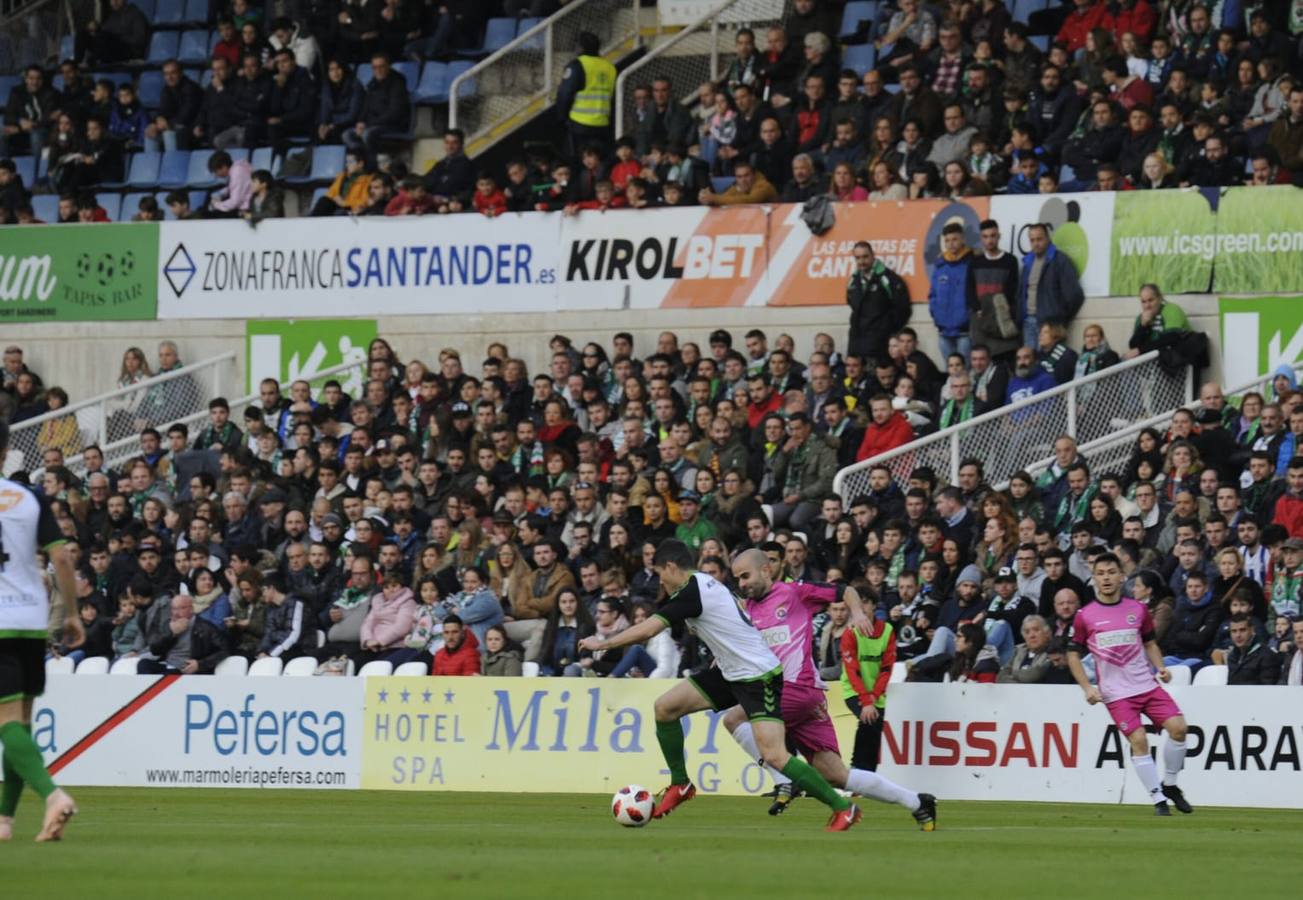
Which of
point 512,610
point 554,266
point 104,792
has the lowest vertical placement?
point 104,792

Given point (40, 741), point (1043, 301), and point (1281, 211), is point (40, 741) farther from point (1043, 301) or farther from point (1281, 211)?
point (1281, 211)

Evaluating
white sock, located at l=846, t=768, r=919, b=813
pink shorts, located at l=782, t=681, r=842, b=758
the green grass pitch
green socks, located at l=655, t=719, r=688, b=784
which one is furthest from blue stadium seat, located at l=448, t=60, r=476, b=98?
white sock, located at l=846, t=768, r=919, b=813

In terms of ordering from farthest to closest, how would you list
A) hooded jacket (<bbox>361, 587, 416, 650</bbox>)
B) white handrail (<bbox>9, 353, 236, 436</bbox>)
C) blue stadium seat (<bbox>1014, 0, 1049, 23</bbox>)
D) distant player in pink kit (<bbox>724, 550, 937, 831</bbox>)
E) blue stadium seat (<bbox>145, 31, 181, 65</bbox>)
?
blue stadium seat (<bbox>145, 31, 181, 65</bbox>)
white handrail (<bbox>9, 353, 236, 436</bbox>)
blue stadium seat (<bbox>1014, 0, 1049, 23</bbox>)
hooded jacket (<bbox>361, 587, 416, 650</bbox>)
distant player in pink kit (<bbox>724, 550, 937, 831</bbox>)

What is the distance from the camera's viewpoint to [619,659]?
21672 mm

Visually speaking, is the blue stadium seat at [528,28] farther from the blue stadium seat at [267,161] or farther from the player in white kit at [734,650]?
the player in white kit at [734,650]

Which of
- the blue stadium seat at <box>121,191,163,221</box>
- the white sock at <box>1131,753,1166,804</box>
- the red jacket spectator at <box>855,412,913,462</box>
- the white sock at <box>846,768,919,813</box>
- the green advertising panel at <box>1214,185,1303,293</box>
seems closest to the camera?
the white sock at <box>846,768,919,813</box>

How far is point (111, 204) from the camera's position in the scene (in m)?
32.0

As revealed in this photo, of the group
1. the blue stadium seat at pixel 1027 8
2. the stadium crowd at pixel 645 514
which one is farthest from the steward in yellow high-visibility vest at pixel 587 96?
the blue stadium seat at pixel 1027 8

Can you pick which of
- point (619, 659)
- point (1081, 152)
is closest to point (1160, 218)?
point (1081, 152)

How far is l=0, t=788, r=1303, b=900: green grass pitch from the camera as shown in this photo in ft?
31.0

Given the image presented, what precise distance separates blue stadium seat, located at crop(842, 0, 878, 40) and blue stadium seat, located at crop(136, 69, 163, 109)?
9934 mm

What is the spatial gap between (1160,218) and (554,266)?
744cm

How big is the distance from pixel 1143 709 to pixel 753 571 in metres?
3.54

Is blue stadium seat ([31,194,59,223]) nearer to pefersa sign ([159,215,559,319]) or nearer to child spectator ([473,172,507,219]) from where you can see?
pefersa sign ([159,215,559,319])
